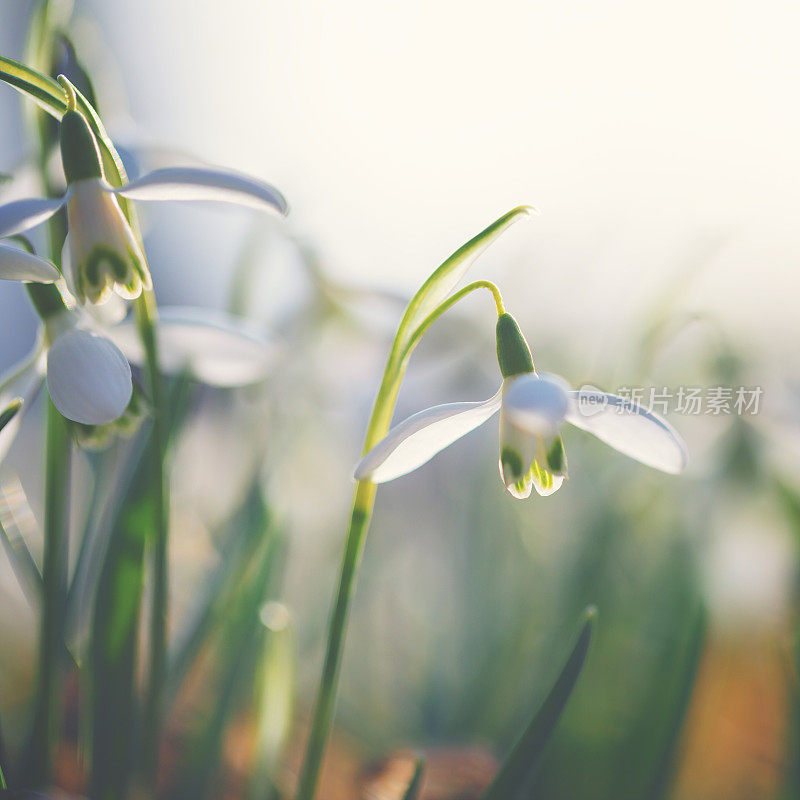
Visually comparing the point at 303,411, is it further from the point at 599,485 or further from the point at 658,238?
the point at 658,238

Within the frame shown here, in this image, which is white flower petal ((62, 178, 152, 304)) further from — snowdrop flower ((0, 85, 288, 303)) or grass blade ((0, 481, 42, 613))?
grass blade ((0, 481, 42, 613))

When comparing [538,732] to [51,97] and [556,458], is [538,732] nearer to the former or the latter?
[556,458]

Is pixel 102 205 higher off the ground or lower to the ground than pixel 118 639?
higher

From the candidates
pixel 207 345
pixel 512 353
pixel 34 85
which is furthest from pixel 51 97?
pixel 512 353

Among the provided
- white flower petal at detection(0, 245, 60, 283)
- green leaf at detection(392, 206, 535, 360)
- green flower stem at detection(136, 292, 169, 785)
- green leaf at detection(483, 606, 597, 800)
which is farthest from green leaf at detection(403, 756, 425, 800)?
white flower petal at detection(0, 245, 60, 283)

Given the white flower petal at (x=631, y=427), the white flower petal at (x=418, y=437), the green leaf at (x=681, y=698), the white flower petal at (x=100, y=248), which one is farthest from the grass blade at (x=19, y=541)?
the green leaf at (x=681, y=698)
